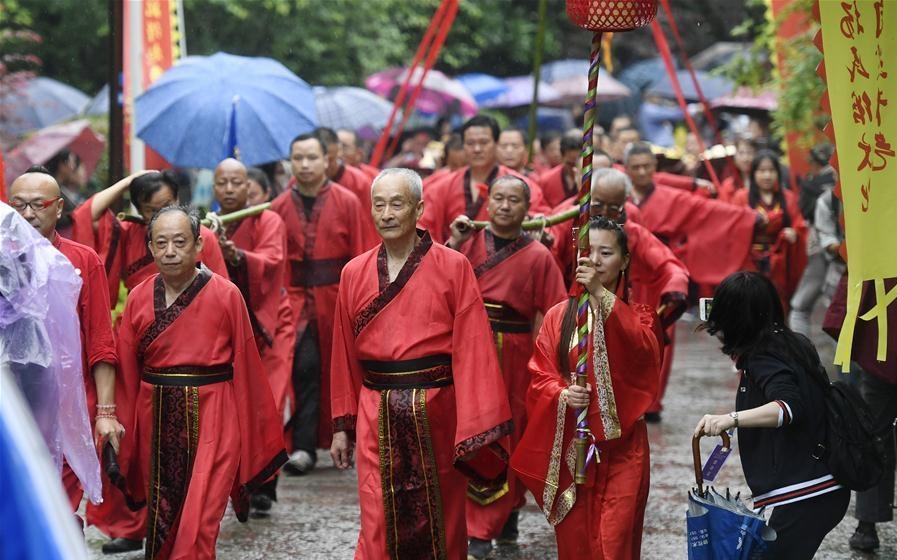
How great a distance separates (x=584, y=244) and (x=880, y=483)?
2041 millimetres

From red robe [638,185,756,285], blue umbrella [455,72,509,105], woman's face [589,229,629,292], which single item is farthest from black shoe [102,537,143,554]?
blue umbrella [455,72,509,105]

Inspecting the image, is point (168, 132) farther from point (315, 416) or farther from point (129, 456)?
point (129, 456)

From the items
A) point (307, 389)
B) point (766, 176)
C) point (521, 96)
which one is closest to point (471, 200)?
point (307, 389)

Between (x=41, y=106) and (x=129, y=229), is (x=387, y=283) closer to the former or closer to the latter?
(x=129, y=229)

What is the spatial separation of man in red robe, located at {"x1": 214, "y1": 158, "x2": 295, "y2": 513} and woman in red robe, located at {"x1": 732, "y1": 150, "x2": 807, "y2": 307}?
14.9 ft

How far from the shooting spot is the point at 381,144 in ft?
35.1

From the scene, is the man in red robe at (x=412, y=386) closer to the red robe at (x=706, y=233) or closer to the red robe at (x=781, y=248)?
the red robe at (x=706, y=233)

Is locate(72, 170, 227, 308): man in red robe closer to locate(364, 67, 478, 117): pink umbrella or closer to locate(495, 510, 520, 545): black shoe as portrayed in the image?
locate(495, 510, 520, 545): black shoe

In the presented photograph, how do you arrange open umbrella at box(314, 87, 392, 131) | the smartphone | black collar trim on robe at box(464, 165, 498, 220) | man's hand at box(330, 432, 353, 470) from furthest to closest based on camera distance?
open umbrella at box(314, 87, 392, 131) → black collar trim on robe at box(464, 165, 498, 220) → man's hand at box(330, 432, 353, 470) → the smartphone

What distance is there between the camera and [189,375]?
587cm

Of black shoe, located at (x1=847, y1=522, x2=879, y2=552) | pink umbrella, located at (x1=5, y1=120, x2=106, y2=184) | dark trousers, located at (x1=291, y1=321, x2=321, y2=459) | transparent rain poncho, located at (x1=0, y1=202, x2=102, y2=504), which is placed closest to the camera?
transparent rain poncho, located at (x1=0, y1=202, x2=102, y2=504)

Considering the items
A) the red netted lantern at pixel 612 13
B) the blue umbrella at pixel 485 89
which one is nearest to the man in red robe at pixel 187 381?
the red netted lantern at pixel 612 13

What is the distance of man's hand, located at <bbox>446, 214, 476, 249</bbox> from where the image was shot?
22.4 ft

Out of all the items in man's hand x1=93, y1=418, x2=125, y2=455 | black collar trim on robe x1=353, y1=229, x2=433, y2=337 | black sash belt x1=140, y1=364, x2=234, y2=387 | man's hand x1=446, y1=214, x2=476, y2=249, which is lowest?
man's hand x1=93, y1=418, x2=125, y2=455
